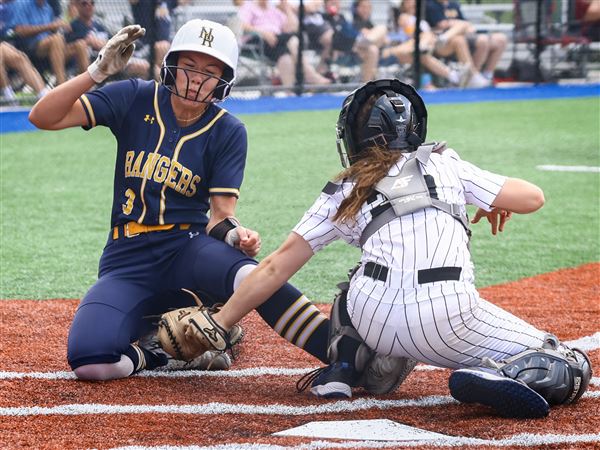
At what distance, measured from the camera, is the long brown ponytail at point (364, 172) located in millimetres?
3424

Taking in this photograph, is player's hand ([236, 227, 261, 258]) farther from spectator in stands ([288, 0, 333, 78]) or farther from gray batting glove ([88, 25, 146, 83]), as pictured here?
spectator in stands ([288, 0, 333, 78])

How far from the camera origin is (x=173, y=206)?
4184mm

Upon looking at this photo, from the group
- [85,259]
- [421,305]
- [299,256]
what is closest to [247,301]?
[299,256]

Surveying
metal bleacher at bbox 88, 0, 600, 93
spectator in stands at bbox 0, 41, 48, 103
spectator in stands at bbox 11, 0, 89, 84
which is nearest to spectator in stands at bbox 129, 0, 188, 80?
metal bleacher at bbox 88, 0, 600, 93

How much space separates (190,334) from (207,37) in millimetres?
1213

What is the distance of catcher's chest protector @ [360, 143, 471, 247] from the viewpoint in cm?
340

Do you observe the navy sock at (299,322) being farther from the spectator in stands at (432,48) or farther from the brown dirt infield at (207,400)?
the spectator in stands at (432,48)

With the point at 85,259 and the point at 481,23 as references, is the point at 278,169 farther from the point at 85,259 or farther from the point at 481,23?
the point at 481,23

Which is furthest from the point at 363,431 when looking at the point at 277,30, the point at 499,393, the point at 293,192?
the point at 277,30

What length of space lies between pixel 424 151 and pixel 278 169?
19.9 feet

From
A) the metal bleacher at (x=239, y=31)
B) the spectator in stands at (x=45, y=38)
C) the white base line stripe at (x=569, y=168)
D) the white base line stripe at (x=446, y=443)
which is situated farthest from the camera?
the metal bleacher at (x=239, y=31)

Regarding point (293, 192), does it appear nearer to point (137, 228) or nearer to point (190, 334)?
point (137, 228)

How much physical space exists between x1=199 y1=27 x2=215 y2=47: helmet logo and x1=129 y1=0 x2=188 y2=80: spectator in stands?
889 cm

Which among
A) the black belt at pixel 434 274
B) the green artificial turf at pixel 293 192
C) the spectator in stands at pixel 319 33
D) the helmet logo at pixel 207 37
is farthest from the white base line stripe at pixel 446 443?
the spectator in stands at pixel 319 33
